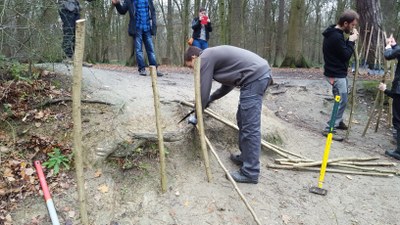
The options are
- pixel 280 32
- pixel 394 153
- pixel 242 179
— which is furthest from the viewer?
pixel 280 32

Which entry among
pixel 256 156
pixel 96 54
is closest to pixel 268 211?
pixel 256 156

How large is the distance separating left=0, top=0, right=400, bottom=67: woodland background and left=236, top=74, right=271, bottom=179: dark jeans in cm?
262

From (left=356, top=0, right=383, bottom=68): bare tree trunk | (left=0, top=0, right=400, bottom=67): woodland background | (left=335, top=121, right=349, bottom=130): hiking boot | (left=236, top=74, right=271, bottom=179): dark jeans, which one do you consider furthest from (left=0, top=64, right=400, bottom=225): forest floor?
(left=356, top=0, right=383, bottom=68): bare tree trunk

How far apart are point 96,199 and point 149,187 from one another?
598 millimetres

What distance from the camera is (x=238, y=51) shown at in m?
3.86

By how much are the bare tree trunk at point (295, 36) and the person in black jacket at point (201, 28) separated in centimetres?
719

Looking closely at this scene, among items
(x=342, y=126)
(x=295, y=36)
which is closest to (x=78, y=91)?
(x=342, y=126)

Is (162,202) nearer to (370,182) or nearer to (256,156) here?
(256,156)

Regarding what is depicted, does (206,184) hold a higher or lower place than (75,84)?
lower

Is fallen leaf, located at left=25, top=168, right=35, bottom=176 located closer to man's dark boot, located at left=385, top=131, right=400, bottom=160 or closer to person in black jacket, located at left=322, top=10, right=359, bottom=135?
person in black jacket, located at left=322, top=10, right=359, bottom=135

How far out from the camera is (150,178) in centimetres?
390

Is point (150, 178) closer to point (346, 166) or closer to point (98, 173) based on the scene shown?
point (98, 173)

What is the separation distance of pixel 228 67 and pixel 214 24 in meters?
19.5

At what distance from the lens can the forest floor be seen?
11.5 feet
